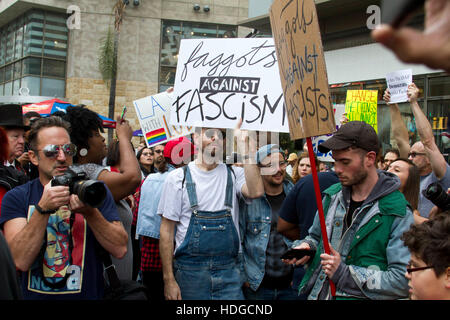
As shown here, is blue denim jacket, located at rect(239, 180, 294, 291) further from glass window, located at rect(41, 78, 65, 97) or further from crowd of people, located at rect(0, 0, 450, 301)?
glass window, located at rect(41, 78, 65, 97)

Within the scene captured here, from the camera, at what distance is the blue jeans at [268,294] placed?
12.6 feet

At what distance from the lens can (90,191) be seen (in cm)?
239

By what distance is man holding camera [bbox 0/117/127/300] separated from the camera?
242cm

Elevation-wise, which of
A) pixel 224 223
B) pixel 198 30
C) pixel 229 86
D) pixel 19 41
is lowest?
pixel 224 223

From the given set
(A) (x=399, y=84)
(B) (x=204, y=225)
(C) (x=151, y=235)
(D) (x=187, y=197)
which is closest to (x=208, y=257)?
(B) (x=204, y=225)

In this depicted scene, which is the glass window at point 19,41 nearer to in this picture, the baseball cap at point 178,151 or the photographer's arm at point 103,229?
the baseball cap at point 178,151

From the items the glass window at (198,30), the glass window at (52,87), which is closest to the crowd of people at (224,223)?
the glass window at (52,87)

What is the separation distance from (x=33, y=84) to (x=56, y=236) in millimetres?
25843

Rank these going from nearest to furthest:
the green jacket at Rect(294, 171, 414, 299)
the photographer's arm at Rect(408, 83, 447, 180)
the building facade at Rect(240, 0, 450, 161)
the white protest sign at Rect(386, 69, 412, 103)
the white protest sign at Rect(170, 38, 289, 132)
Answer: the green jacket at Rect(294, 171, 414, 299)
the white protest sign at Rect(170, 38, 289, 132)
the photographer's arm at Rect(408, 83, 447, 180)
the white protest sign at Rect(386, 69, 412, 103)
the building facade at Rect(240, 0, 450, 161)

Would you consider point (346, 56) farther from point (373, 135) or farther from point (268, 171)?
point (373, 135)

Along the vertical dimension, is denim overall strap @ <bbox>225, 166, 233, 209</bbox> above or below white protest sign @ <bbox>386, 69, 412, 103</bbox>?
below

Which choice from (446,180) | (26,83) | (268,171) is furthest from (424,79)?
(26,83)

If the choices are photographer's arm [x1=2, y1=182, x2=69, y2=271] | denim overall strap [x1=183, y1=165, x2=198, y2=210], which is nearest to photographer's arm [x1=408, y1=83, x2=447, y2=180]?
denim overall strap [x1=183, y1=165, x2=198, y2=210]

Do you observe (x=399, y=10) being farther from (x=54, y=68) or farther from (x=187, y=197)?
(x=54, y=68)
